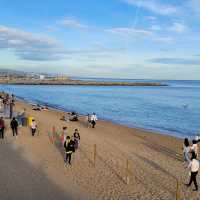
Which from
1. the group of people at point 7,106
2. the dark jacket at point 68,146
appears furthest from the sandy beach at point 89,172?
the group of people at point 7,106

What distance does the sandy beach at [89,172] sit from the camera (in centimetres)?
1177

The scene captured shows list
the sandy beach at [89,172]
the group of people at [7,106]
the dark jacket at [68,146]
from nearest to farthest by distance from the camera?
1. the sandy beach at [89,172]
2. the dark jacket at [68,146]
3. the group of people at [7,106]

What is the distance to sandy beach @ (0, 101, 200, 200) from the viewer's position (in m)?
11.8

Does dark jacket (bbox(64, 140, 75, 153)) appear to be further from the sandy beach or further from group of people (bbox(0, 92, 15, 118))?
group of people (bbox(0, 92, 15, 118))

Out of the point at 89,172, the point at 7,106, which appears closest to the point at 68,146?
the point at 89,172

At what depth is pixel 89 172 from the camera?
46.5 ft

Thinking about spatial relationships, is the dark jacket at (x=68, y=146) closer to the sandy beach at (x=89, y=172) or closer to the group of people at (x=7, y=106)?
the sandy beach at (x=89, y=172)

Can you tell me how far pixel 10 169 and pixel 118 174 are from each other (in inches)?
176

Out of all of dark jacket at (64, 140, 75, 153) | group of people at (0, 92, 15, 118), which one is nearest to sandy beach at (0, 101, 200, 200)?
dark jacket at (64, 140, 75, 153)

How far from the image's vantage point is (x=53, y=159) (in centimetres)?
1608

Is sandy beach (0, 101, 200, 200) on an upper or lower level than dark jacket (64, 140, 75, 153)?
lower

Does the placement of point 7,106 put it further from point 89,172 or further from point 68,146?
point 89,172

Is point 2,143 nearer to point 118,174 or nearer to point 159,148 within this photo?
point 118,174

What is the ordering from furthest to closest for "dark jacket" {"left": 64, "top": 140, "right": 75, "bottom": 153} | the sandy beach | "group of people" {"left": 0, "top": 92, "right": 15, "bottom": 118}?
"group of people" {"left": 0, "top": 92, "right": 15, "bottom": 118}
"dark jacket" {"left": 64, "top": 140, "right": 75, "bottom": 153}
the sandy beach
